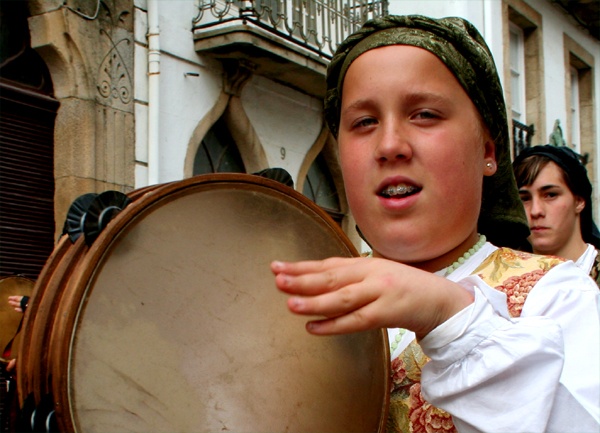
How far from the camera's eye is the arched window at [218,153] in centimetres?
732

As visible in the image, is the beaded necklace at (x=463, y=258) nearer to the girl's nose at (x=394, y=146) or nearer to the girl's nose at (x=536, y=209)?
the girl's nose at (x=394, y=146)

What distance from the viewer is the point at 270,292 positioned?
4.34 ft

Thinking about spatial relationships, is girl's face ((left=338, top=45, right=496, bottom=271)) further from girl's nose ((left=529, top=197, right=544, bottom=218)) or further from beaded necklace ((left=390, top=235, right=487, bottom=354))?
girl's nose ((left=529, top=197, right=544, bottom=218))

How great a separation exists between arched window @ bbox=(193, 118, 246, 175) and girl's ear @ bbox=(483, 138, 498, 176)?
19.1 ft

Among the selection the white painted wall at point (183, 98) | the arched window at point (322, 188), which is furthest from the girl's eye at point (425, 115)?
the arched window at point (322, 188)

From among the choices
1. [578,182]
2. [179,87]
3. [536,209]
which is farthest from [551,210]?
[179,87]

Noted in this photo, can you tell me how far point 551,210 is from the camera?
3.57 m

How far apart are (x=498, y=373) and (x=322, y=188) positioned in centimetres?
810

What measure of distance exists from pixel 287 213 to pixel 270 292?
0.14 m

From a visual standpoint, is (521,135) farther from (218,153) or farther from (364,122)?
(364,122)

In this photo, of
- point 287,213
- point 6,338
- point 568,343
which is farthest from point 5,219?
point 568,343

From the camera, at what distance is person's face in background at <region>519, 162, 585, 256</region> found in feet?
11.5

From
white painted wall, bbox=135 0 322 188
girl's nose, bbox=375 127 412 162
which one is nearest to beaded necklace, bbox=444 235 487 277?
girl's nose, bbox=375 127 412 162

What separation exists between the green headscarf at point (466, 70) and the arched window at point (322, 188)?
723 centimetres
